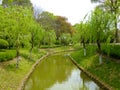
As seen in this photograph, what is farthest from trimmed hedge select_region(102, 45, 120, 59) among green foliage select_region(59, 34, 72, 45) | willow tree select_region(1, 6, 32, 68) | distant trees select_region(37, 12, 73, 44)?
distant trees select_region(37, 12, 73, 44)

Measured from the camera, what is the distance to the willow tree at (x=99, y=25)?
23469 mm

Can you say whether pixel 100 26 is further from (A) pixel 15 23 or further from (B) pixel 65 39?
(B) pixel 65 39

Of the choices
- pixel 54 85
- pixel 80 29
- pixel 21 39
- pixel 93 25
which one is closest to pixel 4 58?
pixel 21 39

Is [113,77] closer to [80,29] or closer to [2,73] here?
[2,73]

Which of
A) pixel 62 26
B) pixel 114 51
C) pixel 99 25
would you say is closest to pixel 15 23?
pixel 99 25

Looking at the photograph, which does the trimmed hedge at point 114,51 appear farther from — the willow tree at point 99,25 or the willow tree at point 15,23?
the willow tree at point 15,23

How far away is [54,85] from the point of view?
20156 mm

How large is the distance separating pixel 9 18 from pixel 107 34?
9.83 metres

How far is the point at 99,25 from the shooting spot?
24.1 meters

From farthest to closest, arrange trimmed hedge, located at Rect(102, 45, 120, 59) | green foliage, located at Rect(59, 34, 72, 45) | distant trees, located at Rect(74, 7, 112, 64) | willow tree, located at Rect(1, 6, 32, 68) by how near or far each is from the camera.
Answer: green foliage, located at Rect(59, 34, 72, 45)
distant trees, located at Rect(74, 7, 112, 64)
willow tree, located at Rect(1, 6, 32, 68)
trimmed hedge, located at Rect(102, 45, 120, 59)

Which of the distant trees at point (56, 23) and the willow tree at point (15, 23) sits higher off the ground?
the distant trees at point (56, 23)

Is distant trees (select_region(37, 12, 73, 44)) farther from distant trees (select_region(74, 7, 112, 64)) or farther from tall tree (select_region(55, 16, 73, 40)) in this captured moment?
distant trees (select_region(74, 7, 112, 64))

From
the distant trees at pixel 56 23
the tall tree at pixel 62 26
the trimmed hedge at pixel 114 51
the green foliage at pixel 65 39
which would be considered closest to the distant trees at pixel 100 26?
the trimmed hedge at pixel 114 51

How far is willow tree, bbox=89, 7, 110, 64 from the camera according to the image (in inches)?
924
